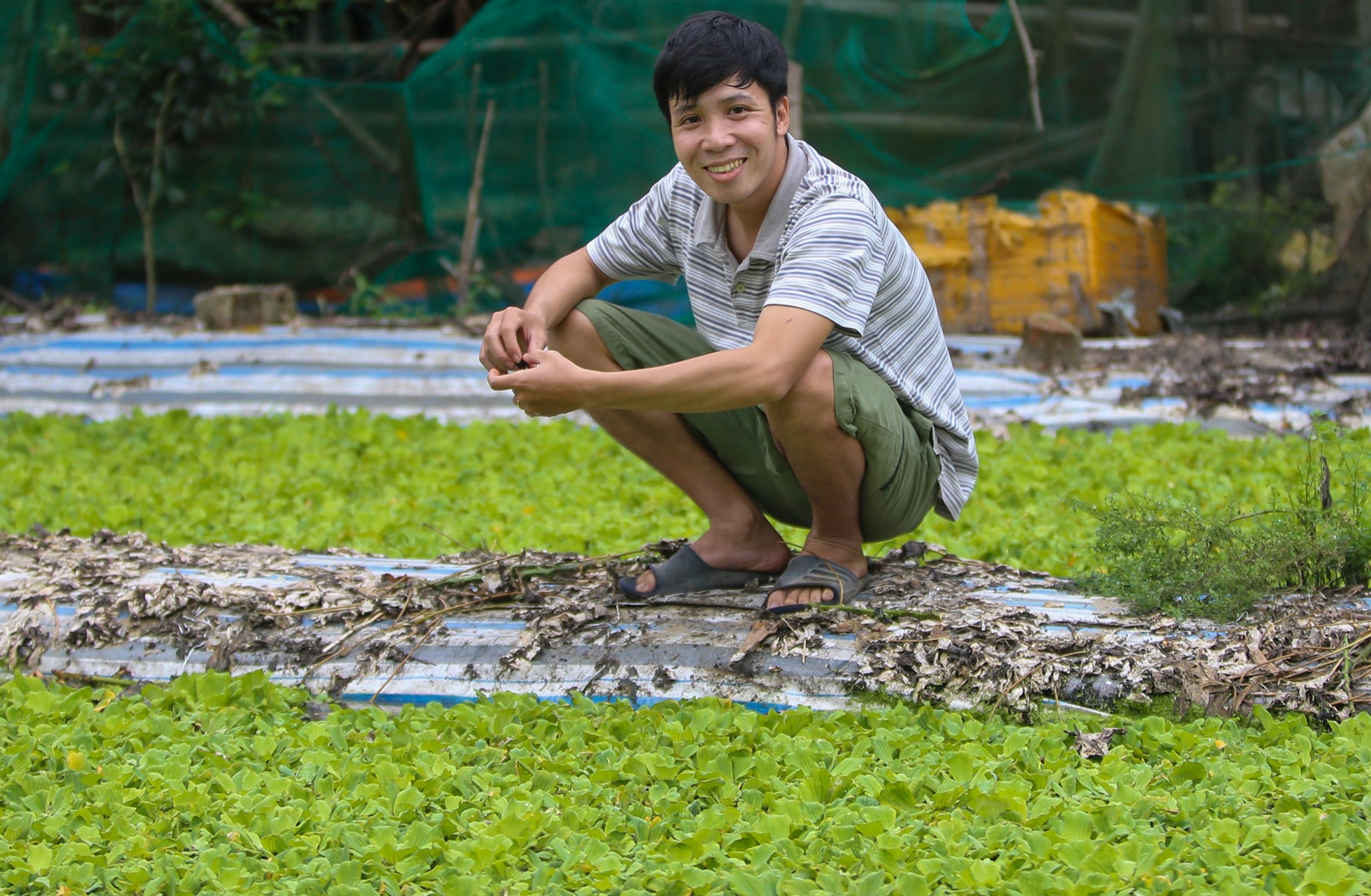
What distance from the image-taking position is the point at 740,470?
2.91 meters

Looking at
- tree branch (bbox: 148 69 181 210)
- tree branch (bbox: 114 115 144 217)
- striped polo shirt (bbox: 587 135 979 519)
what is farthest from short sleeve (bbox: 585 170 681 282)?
tree branch (bbox: 114 115 144 217)

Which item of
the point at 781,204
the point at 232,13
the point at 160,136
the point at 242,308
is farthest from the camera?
the point at 232,13

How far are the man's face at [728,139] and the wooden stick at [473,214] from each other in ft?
16.8

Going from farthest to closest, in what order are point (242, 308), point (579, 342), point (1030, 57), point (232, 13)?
1. point (232, 13)
2. point (242, 308)
3. point (1030, 57)
4. point (579, 342)

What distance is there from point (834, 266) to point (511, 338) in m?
0.64

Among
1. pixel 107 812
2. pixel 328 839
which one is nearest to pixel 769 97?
pixel 328 839

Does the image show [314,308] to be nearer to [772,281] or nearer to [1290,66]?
[1290,66]

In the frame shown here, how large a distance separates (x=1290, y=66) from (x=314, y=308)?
19.2 feet

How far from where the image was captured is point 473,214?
295 inches

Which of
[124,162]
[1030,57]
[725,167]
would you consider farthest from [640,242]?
[124,162]

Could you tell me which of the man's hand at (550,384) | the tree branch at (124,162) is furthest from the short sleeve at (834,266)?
the tree branch at (124,162)

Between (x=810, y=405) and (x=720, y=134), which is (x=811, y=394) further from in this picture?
(x=720, y=134)

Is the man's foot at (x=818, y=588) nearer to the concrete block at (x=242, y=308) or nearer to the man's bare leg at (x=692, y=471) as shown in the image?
the man's bare leg at (x=692, y=471)

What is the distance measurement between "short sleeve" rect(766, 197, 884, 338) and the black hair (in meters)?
0.25
